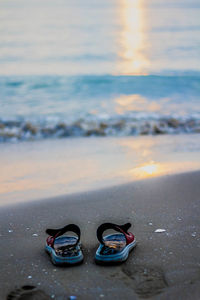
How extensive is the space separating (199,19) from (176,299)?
20449 mm

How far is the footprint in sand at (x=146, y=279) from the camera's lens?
233 cm

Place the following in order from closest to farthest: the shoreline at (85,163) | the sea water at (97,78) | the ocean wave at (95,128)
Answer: the shoreline at (85,163) → the ocean wave at (95,128) → the sea water at (97,78)

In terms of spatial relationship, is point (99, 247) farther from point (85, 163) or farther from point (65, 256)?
point (85, 163)

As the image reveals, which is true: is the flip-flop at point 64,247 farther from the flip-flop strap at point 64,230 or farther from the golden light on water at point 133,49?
the golden light on water at point 133,49

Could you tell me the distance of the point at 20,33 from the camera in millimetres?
16594

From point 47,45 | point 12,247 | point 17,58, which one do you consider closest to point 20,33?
point 47,45

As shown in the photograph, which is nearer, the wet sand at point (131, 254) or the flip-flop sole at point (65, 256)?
the wet sand at point (131, 254)

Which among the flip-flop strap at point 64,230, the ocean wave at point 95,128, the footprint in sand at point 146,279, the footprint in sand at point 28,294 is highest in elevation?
the ocean wave at point 95,128

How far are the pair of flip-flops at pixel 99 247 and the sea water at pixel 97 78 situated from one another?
3.94 m

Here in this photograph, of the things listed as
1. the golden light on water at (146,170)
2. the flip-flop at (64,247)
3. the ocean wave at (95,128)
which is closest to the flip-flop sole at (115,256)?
the flip-flop at (64,247)

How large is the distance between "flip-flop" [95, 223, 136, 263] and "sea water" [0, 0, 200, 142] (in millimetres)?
3987

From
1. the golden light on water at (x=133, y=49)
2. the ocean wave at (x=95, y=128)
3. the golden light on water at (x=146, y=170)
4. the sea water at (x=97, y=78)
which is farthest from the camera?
the golden light on water at (x=133, y=49)

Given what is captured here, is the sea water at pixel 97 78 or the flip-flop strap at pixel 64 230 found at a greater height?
the sea water at pixel 97 78

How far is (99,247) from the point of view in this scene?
107 inches
